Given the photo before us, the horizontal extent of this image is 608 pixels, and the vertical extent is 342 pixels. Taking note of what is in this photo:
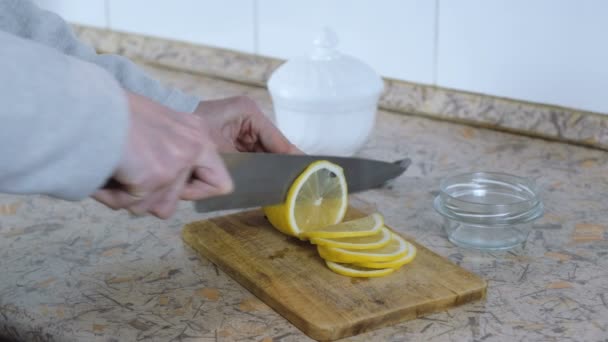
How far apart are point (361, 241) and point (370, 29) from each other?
76 cm

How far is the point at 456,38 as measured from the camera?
1616mm

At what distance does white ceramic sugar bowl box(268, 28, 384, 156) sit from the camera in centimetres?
137

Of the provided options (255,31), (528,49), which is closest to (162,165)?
(528,49)

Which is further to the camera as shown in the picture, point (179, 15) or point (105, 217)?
point (179, 15)

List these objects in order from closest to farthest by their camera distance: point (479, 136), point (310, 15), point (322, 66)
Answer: point (322, 66), point (479, 136), point (310, 15)

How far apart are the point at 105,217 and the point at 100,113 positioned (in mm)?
495

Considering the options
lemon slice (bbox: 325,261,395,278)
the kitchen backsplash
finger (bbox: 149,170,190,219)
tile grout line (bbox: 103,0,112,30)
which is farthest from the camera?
tile grout line (bbox: 103,0,112,30)

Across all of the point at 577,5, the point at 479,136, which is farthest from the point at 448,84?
the point at 577,5

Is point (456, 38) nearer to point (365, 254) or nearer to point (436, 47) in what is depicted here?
A: point (436, 47)

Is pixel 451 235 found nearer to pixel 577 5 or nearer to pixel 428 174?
pixel 428 174

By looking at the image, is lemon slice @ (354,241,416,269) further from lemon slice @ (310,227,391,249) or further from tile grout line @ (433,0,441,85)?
tile grout line @ (433,0,441,85)

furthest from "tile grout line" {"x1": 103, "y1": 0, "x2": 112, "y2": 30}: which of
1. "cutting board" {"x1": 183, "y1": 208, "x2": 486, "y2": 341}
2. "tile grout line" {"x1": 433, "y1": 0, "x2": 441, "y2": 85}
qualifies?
"cutting board" {"x1": 183, "y1": 208, "x2": 486, "y2": 341}

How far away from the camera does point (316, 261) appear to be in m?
1.08

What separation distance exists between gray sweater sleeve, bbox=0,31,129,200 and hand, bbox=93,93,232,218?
29 mm
